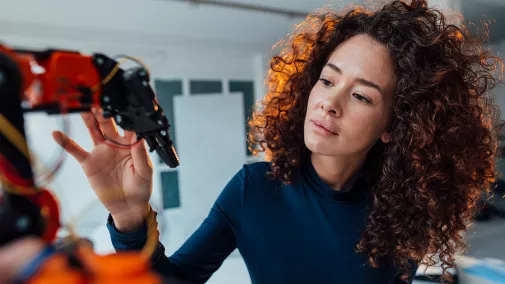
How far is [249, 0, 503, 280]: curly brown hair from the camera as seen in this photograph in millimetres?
914

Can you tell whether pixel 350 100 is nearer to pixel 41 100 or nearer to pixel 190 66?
pixel 41 100

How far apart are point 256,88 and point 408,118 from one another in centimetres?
296

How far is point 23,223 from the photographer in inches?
13.3

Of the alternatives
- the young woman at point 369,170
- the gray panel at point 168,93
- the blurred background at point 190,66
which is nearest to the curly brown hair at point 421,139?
the young woman at point 369,170

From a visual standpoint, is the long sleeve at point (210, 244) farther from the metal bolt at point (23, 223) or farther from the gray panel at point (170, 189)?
the gray panel at point (170, 189)

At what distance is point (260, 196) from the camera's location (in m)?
0.98

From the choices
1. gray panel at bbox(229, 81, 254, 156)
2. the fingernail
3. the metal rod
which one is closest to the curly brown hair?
the fingernail

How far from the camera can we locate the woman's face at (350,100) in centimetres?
84

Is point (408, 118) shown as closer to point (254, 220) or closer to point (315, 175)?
point (315, 175)

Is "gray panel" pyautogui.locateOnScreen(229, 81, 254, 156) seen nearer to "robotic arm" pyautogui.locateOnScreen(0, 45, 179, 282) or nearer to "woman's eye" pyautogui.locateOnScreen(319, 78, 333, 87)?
"woman's eye" pyautogui.locateOnScreen(319, 78, 333, 87)

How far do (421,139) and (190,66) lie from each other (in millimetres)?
2803

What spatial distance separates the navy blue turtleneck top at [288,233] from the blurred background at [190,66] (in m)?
1.25

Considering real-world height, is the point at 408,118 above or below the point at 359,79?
below

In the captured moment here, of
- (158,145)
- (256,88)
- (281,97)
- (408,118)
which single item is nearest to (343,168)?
(408,118)
